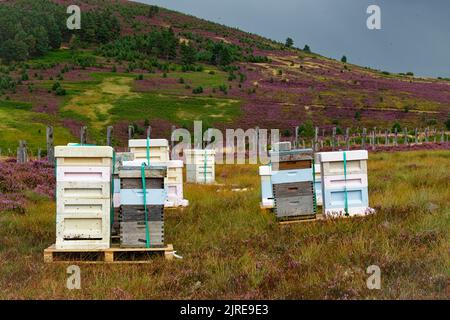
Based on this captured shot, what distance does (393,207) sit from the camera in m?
11.7

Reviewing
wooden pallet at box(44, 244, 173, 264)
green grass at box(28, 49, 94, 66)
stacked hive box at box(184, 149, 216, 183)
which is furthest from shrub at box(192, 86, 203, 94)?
wooden pallet at box(44, 244, 173, 264)

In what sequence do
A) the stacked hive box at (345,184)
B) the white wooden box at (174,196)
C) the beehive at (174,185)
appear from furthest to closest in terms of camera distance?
the beehive at (174,185) → the white wooden box at (174,196) → the stacked hive box at (345,184)

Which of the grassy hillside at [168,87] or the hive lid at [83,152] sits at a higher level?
the grassy hillside at [168,87]

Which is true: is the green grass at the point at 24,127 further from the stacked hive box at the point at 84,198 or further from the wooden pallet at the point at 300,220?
the stacked hive box at the point at 84,198

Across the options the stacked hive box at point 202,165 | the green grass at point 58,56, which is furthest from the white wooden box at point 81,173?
the green grass at point 58,56

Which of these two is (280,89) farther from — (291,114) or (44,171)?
(44,171)

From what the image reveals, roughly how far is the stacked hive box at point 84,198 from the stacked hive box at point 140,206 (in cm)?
27

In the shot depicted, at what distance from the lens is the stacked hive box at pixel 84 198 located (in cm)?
901

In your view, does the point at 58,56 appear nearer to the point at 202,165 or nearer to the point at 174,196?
the point at 202,165

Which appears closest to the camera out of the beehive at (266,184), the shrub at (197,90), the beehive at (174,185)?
the beehive at (266,184)

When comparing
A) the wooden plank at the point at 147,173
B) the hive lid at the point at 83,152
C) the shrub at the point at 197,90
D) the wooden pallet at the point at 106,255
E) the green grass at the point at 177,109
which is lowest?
the wooden pallet at the point at 106,255

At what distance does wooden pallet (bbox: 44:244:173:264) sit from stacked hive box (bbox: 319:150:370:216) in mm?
3671

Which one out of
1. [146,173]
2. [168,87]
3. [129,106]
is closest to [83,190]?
[146,173]
